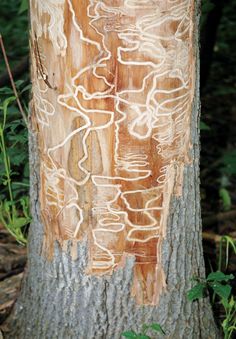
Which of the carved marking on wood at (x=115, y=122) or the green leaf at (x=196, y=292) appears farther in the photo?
the green leaf at (x=196, y=292)

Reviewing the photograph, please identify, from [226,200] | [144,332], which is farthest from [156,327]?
[226,200]

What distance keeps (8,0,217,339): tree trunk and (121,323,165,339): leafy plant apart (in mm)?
32

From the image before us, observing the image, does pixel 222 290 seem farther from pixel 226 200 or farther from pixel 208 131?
pixel 208 131

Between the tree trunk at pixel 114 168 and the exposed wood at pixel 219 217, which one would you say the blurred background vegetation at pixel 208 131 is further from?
the tree trunk at pixel 114 168

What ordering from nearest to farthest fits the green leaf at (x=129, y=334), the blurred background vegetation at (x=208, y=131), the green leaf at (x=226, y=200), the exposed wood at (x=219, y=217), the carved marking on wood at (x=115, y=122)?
the carved marking on wood at (x=115, y=122) < the green leaf at (x=129, y=334) < the blurred background vegetation at (x=208, y=131) < the exposed wood at (x=219, y=217) < the green leaf at (x=226, y=200)

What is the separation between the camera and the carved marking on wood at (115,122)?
1574 millimetres

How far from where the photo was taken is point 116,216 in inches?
69.0

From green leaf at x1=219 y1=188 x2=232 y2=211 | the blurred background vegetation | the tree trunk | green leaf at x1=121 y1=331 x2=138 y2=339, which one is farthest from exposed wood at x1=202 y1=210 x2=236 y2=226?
green leaf at x1=121 y1=331 x2=138 y2=339

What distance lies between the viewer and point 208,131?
15.9 ft

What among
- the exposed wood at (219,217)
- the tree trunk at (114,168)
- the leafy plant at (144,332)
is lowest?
the exposed wood at (219,217)

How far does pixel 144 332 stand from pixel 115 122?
0.71 m

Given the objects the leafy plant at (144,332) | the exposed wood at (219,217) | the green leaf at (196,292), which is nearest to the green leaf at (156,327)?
the leafy plant at (144,332)

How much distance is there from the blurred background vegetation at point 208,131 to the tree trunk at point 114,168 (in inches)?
20.6

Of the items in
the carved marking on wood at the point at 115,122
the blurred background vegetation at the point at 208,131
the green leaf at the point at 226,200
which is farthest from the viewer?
the green leaf at the point at 226,200
